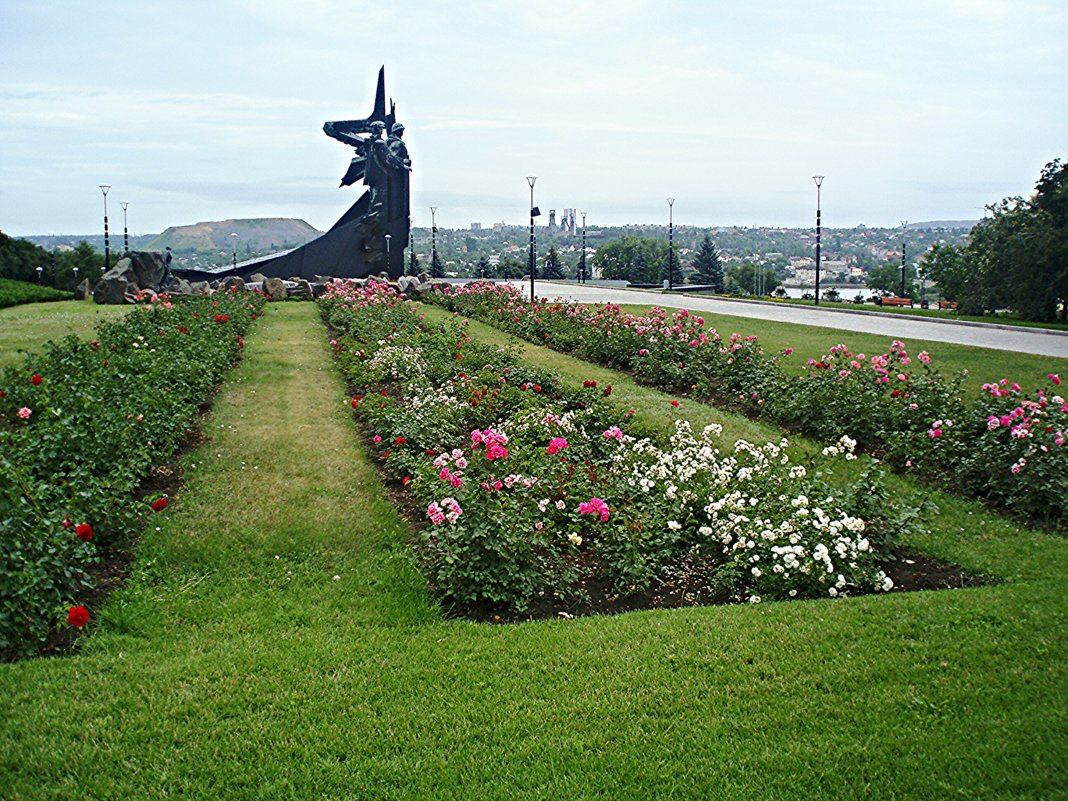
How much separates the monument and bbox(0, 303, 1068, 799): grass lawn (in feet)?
92.6

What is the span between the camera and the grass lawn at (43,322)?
14.8 meters

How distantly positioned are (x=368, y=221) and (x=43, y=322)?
52.9ft

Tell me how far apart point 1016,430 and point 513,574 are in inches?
169

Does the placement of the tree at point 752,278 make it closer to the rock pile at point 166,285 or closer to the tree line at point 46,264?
the rock pile at point 166,285

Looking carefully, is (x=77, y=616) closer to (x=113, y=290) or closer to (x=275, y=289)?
(x=113, y=290)

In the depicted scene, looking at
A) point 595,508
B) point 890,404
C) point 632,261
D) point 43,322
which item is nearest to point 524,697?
point 595,508

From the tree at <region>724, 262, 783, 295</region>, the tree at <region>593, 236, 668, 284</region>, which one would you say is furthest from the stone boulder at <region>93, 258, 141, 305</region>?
the tree at <region>724, 262, 783, 295</region>

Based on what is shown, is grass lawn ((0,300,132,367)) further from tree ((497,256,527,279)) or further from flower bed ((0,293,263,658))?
tree ((497,256,527,279))

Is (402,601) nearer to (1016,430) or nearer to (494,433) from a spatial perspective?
(494,433)

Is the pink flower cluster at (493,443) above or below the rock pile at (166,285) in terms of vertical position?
below

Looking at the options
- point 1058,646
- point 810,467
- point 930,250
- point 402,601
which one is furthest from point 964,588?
point 930,250

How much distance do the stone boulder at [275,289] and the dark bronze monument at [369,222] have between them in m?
4.14

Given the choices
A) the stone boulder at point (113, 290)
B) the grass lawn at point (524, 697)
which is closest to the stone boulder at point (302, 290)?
the stone boulder at point (113, 290)

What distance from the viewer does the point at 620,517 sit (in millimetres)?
5770
